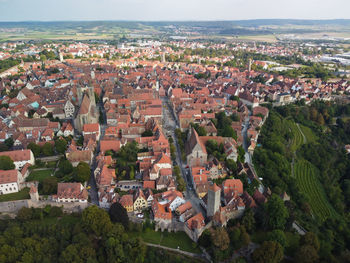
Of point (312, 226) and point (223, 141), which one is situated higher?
point (223, 141)

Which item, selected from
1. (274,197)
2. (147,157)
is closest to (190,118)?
(147,157)

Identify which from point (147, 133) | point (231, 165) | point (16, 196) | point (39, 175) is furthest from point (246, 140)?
point (16, 196)

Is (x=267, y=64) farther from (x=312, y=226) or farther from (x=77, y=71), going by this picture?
(x=312, y=226)

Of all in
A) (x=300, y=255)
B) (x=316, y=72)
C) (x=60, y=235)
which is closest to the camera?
(x=300, y=255)

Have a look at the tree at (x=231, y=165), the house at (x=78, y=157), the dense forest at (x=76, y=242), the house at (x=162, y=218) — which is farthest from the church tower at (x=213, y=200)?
the house at (x=78, y=157)

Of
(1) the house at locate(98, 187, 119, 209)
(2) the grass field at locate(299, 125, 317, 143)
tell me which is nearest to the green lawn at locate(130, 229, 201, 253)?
(1) the house at locate(98, 187, 119, 209)

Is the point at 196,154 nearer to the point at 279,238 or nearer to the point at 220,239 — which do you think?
the point at 220,239
